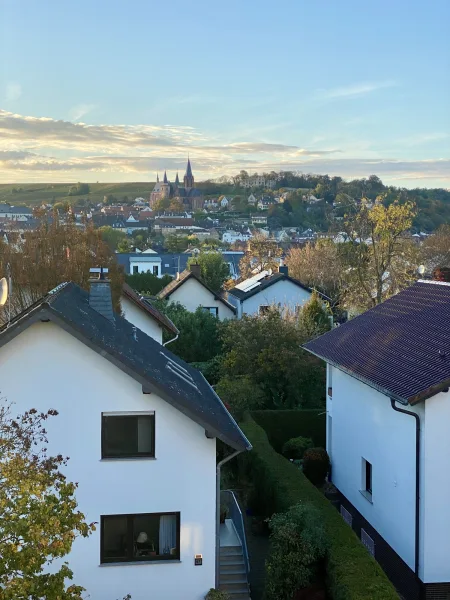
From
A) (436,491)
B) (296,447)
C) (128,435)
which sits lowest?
(296,447)

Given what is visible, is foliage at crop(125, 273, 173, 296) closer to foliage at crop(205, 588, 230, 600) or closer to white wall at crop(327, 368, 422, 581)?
white wall at crop(327, 368, 422, 581)

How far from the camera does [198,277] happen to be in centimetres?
5188

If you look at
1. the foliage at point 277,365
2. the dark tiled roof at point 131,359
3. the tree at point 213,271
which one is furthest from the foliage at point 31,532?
the tree at point 213,271

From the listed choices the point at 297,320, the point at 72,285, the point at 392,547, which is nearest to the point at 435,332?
the point at 392,547

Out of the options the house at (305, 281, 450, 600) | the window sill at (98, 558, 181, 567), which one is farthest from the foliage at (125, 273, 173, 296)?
the window sill at (98, 558, 181, 567)

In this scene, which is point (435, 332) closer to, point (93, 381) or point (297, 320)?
point (93, 381)

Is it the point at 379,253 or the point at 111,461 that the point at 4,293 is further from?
the point at 379,253

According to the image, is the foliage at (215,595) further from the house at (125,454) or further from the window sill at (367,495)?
the window sill at (367,495)

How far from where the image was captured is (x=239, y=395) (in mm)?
28859

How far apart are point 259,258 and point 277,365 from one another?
139 ft

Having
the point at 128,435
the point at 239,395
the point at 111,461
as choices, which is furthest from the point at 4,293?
Answer: the point at 239,395

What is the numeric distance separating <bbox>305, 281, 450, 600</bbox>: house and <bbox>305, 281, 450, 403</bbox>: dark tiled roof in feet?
0.13

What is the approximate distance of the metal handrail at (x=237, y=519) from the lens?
15422 millimetres

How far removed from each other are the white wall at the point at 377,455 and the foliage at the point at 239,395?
6484mm
